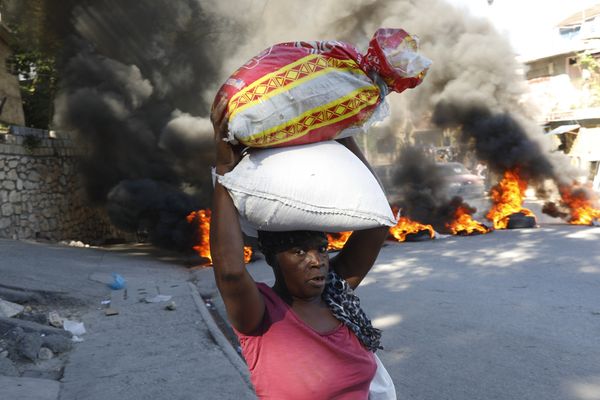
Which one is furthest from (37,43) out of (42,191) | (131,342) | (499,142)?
(131,342)

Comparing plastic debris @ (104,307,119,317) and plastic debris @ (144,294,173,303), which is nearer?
plastic debris @ (104,307,119,317)

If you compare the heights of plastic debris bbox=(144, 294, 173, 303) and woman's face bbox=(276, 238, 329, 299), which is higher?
woman's face bbox=(276, 238, 329, 299)

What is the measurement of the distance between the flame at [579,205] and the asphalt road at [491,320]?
3.34 meters

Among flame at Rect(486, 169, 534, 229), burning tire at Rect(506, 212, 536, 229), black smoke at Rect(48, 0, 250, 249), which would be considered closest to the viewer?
black smoke at Rect(48, 0, 250, 249)

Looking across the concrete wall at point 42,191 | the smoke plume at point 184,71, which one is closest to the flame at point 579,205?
the smoke plume at point 184,71

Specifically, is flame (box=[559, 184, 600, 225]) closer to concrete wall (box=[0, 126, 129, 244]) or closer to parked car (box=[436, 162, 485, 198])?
parked car (box=[436, 162, 485, 198])

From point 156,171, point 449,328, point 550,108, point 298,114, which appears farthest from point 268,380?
point 550,108

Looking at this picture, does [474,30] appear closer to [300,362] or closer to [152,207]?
[152,207]

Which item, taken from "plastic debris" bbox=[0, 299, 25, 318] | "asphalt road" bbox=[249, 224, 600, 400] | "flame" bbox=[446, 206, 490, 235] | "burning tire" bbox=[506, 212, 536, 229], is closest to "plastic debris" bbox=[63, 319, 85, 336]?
"plastic debris" bbox=[0, 299, 25, 318]

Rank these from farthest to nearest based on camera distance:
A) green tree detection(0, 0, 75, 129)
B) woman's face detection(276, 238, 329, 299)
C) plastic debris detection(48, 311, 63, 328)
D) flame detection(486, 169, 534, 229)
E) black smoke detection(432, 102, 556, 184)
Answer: green tree detection(0, 0, 75, 129) < black smoke detection(432, 102, 556, 184) < flame detection(486, 169, 534, 229) < plastic debris detection(48, 311, 63, 328) < woman's face detection(276, 238, 329, 299)

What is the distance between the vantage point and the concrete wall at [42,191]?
11344 millimetres

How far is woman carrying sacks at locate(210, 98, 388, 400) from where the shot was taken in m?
1.55

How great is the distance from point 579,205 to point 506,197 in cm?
152

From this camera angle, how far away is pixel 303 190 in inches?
61.1
